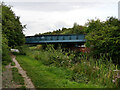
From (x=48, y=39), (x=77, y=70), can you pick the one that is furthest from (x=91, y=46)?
(x=48, y=39)

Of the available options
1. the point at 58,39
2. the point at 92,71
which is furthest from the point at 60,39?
the point at 92,71

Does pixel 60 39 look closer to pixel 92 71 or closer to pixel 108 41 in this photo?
pixel 108 41

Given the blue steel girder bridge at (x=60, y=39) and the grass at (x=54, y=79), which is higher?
the blue steel girder bridge at (x=60, y=39)

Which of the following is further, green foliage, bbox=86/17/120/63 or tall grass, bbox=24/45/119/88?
green foliage, bbox=86/17/120/63

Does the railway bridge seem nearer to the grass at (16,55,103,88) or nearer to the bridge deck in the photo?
the bridge deck

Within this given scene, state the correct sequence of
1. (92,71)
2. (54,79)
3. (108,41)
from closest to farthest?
(54,79)
(92,71)
(108,41)

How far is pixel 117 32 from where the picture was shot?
13.3m

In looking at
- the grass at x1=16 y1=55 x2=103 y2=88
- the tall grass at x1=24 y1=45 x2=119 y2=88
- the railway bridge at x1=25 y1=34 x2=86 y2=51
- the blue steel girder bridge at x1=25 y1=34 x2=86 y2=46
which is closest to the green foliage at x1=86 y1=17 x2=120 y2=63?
the tall grass at x1=24 y1=45 x2=119 y2=88

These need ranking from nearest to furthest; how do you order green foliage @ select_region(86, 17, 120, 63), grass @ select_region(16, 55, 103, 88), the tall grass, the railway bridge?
1. grass @ select_region(16, 55, 103, 88)
2. the tall grass
3. green foliage @ select_region(86, 17, 120, 63)
4. the railway bridge

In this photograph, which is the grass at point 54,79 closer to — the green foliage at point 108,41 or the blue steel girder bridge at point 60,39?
the green foliage at point 108,41

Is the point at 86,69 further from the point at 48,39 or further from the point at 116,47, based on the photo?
the point at 48,39

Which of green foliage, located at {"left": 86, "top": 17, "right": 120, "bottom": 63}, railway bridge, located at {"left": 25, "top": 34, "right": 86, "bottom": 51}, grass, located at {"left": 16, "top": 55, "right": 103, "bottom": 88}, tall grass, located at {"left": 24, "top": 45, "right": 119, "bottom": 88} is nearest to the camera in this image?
grass, located at {"left": 16, "top": 55, "right": 103, "bottom": 88}

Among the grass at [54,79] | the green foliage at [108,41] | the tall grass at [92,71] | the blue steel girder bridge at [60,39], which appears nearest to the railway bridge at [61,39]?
the blue steel girder bridge at [60,39]

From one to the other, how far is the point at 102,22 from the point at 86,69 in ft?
36.9
